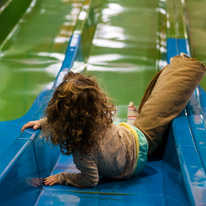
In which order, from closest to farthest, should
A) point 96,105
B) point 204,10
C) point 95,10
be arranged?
point 96,105 < point 204,10 < point 95,10

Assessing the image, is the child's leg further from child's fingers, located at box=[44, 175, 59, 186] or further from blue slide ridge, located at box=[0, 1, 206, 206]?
child's fingers, located at box=[44, 175, 59, 186]

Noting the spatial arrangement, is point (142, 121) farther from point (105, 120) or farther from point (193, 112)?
point (105, 120)

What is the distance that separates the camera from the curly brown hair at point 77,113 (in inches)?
52.1

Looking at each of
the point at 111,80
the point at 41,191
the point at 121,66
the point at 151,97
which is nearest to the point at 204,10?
the point at 121,66

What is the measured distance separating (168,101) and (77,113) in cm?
62

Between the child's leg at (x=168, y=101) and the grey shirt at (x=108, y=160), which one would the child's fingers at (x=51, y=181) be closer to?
the grey shirt at (x=108, y=160)

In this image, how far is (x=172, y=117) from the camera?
5.68 feet

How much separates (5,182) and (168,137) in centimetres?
88

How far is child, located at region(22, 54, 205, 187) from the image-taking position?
1343 mm

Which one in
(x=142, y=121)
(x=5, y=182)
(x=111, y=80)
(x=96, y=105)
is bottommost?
(x=111, y=80)

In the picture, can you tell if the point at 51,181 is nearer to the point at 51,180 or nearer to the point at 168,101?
the point at 51,180

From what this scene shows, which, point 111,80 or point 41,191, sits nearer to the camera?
point 41,191

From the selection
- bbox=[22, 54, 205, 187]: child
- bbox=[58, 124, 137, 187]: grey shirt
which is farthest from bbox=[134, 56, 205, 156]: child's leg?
bbox=[58, 124, 137, 187]: grey shirt

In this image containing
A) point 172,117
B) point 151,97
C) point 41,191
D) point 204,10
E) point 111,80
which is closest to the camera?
point 41,191
